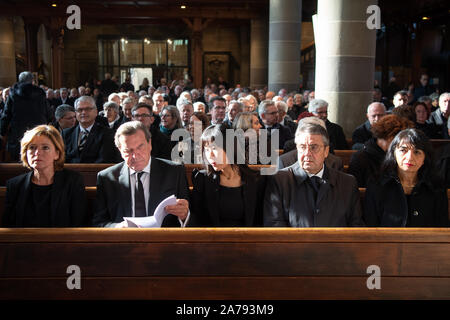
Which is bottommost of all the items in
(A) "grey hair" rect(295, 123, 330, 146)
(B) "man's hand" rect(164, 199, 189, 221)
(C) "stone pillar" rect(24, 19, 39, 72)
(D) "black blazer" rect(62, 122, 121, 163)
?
(B) "man's hand" rect(164, 199, 189, 221)

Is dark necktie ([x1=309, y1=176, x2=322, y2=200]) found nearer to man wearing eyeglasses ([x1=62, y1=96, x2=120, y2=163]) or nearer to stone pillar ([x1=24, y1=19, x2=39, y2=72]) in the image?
man wearing eyeglasses ([x1=62, y1=96, x2=120, y2=163])

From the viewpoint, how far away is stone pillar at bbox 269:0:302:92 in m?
14.9

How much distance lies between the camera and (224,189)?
11.7 feet

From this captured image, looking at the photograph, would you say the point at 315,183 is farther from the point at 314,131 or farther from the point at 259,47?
the point at 259,47

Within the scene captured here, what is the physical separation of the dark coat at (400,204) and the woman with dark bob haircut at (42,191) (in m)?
2.09

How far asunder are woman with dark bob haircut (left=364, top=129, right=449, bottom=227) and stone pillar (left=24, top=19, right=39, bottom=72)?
1973 cm

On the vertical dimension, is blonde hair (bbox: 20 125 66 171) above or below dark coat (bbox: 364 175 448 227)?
above

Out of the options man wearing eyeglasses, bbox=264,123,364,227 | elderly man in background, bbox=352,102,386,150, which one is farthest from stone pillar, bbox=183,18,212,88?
man wearing eyeglasses, bbox=264,123,364,227

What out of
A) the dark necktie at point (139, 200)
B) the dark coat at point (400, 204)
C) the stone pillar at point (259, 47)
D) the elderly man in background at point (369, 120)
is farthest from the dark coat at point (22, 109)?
the stone pillar at point (259, 47)

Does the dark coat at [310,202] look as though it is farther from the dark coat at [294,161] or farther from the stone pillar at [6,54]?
the stone pillar at [6,54]

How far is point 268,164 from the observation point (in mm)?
5316

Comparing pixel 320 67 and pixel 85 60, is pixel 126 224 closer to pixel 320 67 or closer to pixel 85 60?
pixel 320 67

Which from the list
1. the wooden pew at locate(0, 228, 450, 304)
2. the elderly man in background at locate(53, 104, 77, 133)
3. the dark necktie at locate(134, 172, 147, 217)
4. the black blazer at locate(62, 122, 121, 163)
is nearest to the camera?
the wooden pew at locate(0, 228, 450, 304)
